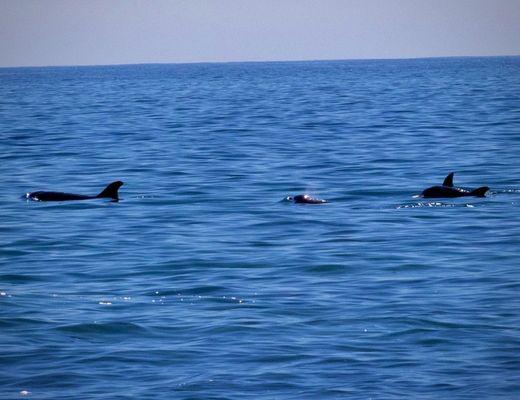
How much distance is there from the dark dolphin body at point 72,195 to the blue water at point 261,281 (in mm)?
482

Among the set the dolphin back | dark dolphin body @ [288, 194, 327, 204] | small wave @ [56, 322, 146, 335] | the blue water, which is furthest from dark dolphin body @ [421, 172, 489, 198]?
small wave @ [56, 322, 146, 335]

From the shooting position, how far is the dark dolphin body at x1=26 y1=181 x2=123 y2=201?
24594 mm

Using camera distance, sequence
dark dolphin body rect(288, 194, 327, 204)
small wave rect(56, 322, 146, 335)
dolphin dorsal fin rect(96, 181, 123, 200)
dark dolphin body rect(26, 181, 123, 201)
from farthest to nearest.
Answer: dolphin dorsal fin rect(96, 181, 123, 200), dark dolphin body rect(26, 181, 123, 201), dark dolphin body rect(288, 194, 327, 204), small wave rect(56, 322, 146, 335)

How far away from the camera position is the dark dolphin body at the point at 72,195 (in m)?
24.6

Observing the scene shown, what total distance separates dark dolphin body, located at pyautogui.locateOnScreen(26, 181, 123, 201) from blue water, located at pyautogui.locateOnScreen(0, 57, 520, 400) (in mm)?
482

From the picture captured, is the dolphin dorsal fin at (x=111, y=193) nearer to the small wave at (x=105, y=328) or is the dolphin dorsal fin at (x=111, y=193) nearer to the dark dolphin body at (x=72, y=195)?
the dark dolphin body at (x=72, y=195)

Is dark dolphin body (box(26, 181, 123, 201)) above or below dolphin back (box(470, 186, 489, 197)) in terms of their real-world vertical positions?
below

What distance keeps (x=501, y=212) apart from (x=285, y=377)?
38.8 feet

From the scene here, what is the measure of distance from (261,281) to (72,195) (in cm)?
1023

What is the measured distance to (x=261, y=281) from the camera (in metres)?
15.5

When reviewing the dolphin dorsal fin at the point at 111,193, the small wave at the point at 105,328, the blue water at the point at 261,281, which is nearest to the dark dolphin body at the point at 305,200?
the blue water at the point at 261,281

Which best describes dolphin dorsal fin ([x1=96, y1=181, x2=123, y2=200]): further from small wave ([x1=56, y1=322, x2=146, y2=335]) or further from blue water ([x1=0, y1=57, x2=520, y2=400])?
small wave ([x1=56, y1=322, x2=146, y2=335])

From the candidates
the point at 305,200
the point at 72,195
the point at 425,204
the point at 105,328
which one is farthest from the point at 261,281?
the point at 72,195

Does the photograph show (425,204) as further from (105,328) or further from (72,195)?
(105,328)
